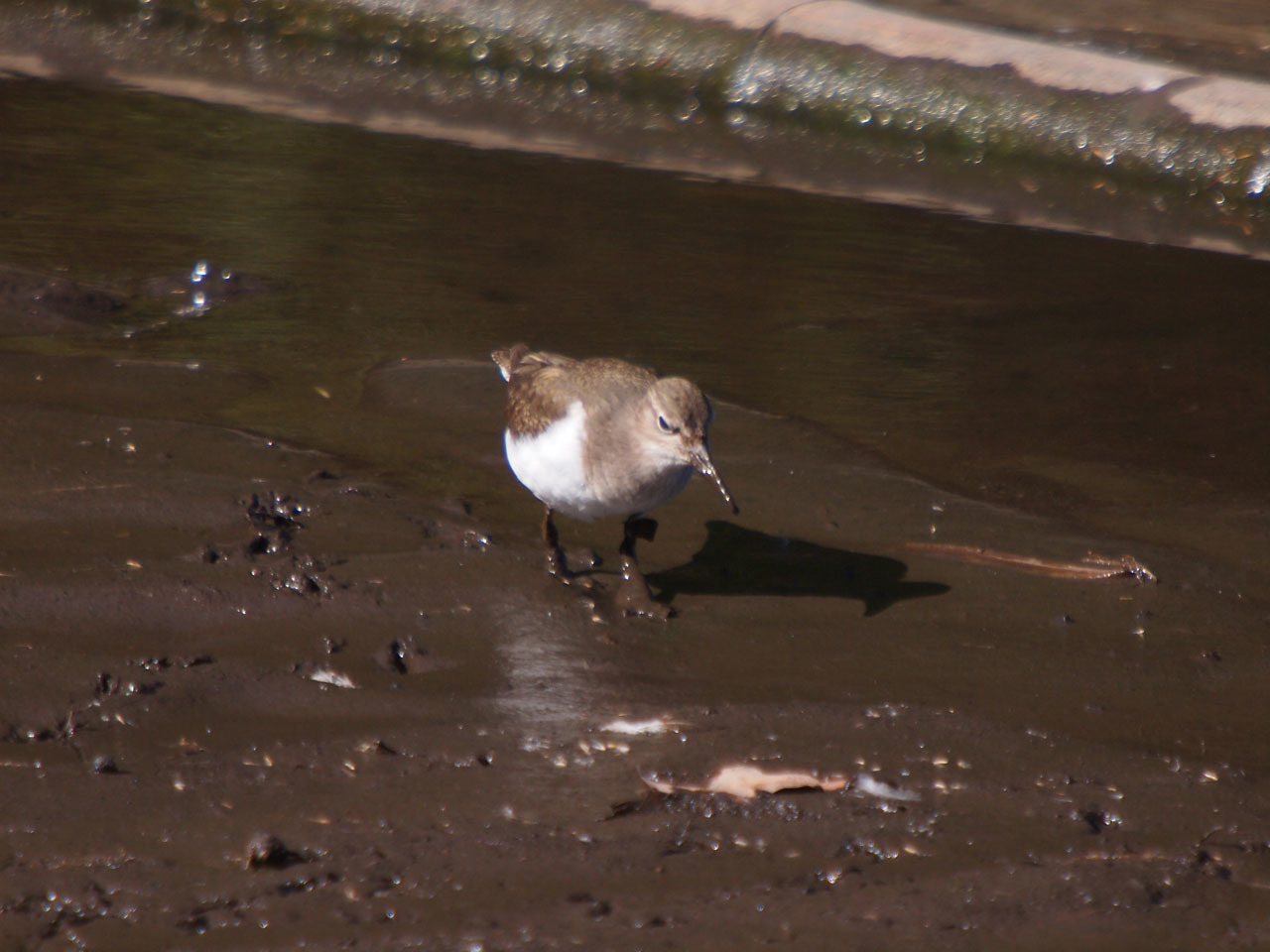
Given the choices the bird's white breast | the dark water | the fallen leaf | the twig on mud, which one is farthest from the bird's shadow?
the fallen leaf

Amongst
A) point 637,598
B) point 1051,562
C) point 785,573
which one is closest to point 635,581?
point 637,598

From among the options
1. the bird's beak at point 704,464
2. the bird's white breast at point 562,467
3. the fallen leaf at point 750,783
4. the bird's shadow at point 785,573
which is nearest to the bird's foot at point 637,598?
the bird's shadow at point 785,573

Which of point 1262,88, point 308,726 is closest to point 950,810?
point 308,726

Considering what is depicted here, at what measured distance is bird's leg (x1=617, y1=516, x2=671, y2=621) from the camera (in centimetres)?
452

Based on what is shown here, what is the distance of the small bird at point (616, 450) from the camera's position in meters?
4.43

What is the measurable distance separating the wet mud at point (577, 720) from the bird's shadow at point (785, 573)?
13 millimetres

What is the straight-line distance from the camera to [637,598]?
4551 mm

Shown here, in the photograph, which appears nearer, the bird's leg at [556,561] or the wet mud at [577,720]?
the wet mud at [577,720]

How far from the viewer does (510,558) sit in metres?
4.75

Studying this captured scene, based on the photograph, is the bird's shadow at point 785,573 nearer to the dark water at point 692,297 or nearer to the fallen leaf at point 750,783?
the dark water at point 692,297

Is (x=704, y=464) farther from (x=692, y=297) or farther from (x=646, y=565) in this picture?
(x=692, y=297)

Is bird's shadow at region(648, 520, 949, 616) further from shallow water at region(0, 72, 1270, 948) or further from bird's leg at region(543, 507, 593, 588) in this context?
bird's leg at region(543, 507, 593, 588)

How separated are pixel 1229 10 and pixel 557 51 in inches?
193

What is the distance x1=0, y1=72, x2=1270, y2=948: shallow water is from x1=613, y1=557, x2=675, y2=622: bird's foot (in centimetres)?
7
